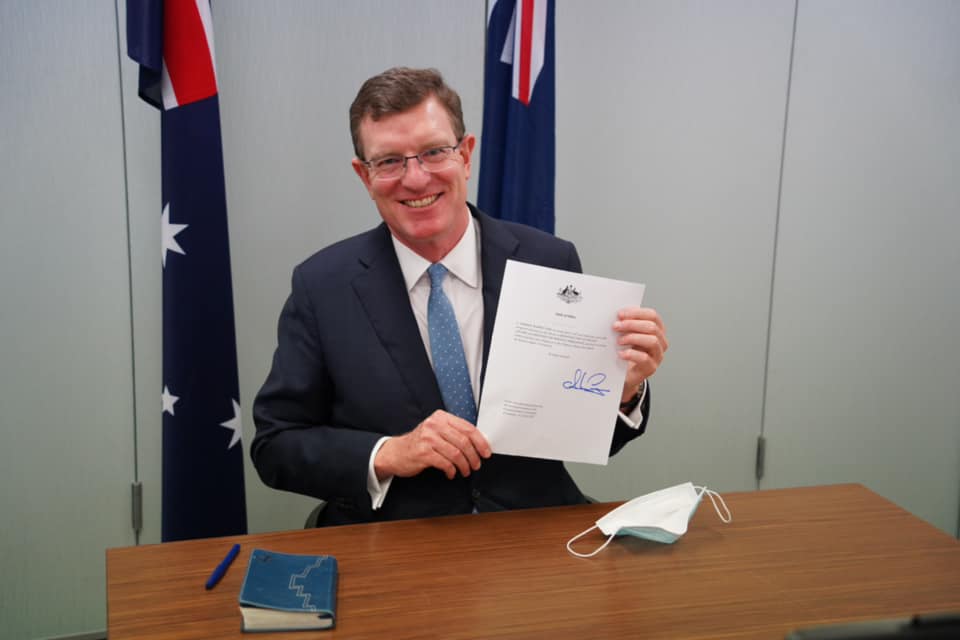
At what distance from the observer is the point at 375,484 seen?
4.86 ft

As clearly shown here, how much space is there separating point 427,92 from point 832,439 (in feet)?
8.29

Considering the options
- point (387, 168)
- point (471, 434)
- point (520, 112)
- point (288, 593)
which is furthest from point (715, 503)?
point (520, 112)

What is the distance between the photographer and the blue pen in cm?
116

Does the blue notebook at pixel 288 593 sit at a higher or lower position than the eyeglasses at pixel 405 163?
lower

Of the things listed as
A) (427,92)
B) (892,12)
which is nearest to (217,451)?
(427,92)

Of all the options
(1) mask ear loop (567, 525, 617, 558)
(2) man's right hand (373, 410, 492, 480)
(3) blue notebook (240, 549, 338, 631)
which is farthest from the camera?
(2) man's right hand (373, 410, 492, 480)

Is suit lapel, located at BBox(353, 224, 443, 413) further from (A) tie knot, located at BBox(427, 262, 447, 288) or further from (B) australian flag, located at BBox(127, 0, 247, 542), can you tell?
(B) australian flag, located at BBox(127, 0, 247, 542)

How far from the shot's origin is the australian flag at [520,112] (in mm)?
2344

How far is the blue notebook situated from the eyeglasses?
A: 2.62ft

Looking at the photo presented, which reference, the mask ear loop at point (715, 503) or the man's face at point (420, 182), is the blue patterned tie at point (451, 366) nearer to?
the man's face at point (420, 182)

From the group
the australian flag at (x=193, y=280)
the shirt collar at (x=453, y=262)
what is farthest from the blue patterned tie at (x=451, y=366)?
the australian flag at (x=193, y=280)

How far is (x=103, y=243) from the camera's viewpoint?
238 cm

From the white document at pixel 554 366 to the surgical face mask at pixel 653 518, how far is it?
115mm
